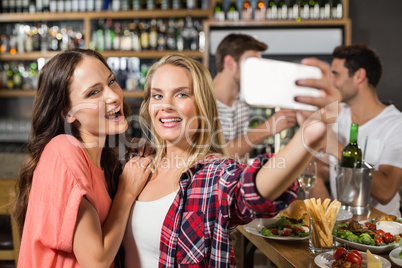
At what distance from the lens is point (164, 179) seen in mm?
1290

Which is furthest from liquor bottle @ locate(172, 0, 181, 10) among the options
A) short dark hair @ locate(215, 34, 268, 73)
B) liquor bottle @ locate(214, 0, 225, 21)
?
short dark hair @ locate(215, 34, 268, 73)

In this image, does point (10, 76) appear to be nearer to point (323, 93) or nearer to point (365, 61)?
point (365, 61)

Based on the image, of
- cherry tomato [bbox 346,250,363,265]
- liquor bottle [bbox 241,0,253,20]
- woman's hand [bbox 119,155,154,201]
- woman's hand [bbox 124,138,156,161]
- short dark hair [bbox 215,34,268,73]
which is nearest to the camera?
cherry tomato [bbox 346,250,363,265]

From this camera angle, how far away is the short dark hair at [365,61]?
2492 mm

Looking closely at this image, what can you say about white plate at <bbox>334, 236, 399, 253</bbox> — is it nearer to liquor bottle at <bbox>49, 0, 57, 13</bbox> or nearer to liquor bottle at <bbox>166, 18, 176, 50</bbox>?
liquor bottle at <bbox>166, 18, 176, 50</bbox>

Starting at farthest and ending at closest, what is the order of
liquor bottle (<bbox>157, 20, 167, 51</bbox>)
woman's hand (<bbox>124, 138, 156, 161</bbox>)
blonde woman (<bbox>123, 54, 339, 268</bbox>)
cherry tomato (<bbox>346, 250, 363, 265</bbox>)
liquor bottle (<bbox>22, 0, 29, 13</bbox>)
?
1. liquor bottle (<bbox>22, 0, 29, 13</bbox>)
2. liquor bottle (<bbox>157, 20, 167, 51</bbox>)
3. woman's hand (<bbox>124, 138, 156, 161</bbox>)
4. cherry tomato (<bbox>346, 250, 363, 265</bbox>)
5. blonde woman (<bbox>123, 54, 339, 268</bbox>)

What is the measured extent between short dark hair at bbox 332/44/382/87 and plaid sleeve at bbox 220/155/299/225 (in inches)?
71.6

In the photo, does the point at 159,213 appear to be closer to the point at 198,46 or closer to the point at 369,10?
the point at 198,46

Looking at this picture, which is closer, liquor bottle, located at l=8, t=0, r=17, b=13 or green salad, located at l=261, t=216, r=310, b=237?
green salad, located at l=261, t=216, r=310, b=237

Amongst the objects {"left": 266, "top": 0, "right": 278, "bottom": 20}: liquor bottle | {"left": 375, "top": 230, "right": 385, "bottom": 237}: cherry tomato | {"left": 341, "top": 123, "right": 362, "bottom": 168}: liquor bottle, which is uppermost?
{"left": 266, "top": 0, "right": 278, "bottom": 20}: liquor bottle

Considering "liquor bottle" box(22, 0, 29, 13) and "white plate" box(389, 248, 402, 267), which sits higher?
"liquor bottle" box(22, 0, 29, 13)

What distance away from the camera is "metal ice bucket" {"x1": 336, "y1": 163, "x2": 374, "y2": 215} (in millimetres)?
1684

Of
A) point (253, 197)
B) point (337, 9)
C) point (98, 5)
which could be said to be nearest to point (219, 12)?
point (337, 9)

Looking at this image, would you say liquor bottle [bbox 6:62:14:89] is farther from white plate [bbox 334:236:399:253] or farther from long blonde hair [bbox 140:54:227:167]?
white plate [bbox 334:236:399:253]
